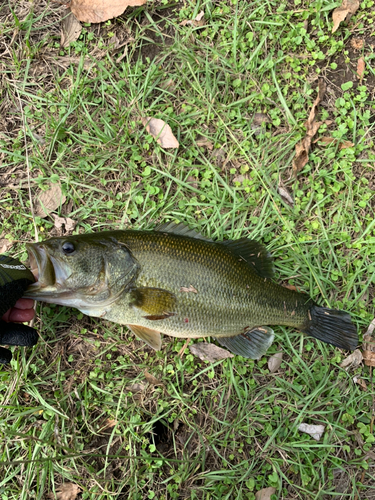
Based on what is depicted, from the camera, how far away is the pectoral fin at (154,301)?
2781mm

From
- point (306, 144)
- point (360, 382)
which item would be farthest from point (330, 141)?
point (360, 382)

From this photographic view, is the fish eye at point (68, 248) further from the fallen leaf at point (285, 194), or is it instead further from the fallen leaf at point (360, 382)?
the fallen leaf at point (360, 382)

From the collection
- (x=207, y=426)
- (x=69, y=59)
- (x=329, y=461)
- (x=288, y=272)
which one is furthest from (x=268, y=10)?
(x=329, y=461)

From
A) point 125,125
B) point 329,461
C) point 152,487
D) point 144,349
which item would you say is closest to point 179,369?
point 144,349

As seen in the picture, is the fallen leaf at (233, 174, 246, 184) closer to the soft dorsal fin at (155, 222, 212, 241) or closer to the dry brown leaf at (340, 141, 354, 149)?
the soft dorsal fin at (155, 222, 212, 241)

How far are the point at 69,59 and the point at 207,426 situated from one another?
12.7ft

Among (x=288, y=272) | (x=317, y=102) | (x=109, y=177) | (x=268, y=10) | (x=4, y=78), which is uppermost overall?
(x=268, y=10)

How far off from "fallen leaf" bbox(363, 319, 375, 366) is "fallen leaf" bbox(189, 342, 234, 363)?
1302 millimetres

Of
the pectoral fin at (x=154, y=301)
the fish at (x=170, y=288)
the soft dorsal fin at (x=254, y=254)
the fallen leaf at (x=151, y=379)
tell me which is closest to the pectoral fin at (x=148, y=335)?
the fish at (x=170, y=288)

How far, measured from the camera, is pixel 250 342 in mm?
3094

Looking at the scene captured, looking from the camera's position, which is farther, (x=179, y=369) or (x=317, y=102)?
(x=317, y=102)

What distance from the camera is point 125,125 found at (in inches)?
133

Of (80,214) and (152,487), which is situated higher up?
(80,214)

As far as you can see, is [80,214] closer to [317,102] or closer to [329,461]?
[317,102]
